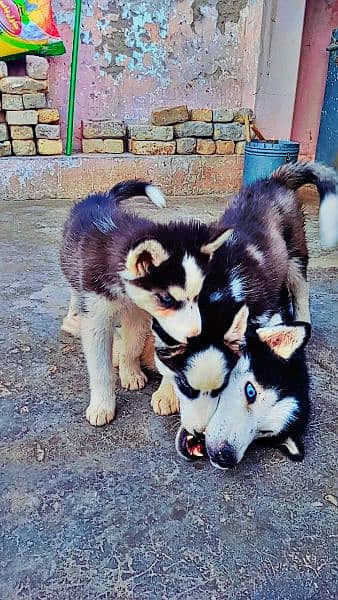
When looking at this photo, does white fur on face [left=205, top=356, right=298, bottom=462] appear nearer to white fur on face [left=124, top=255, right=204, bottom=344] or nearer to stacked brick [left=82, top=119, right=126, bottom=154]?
white fur on face [left=124, top=255, right=204, bottom=344]

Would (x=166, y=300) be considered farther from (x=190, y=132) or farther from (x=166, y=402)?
(x=190, y=132)

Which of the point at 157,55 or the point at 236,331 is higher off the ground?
the point at 157,55

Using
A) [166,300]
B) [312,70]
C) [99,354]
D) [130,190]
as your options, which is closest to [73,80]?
[312,70]

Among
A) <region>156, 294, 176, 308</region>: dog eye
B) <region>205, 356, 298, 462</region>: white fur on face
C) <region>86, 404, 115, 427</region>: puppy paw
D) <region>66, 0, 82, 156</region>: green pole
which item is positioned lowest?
<region>86, 404, 115, 427</region>: puppy paw

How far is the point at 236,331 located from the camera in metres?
1.38

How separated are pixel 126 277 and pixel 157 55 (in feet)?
13.7

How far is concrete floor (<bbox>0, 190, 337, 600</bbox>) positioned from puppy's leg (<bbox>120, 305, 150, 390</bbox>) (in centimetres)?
5

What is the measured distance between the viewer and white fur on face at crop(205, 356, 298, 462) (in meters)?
1.43

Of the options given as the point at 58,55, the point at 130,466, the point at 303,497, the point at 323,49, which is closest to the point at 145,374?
the point at 130,466

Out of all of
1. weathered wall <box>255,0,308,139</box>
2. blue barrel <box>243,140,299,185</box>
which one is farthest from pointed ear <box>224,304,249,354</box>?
weathered wall <box>255,0,308,139</box>

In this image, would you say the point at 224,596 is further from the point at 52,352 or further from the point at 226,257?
the point at 52,352

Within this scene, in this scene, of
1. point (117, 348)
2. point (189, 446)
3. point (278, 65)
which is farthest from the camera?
point (278, 65)

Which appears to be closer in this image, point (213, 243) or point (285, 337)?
point (213, 243)

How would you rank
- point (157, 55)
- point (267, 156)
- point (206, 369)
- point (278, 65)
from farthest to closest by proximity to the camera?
point (278, 65), point (157, 55), point (267, 156), point (206, 369)
